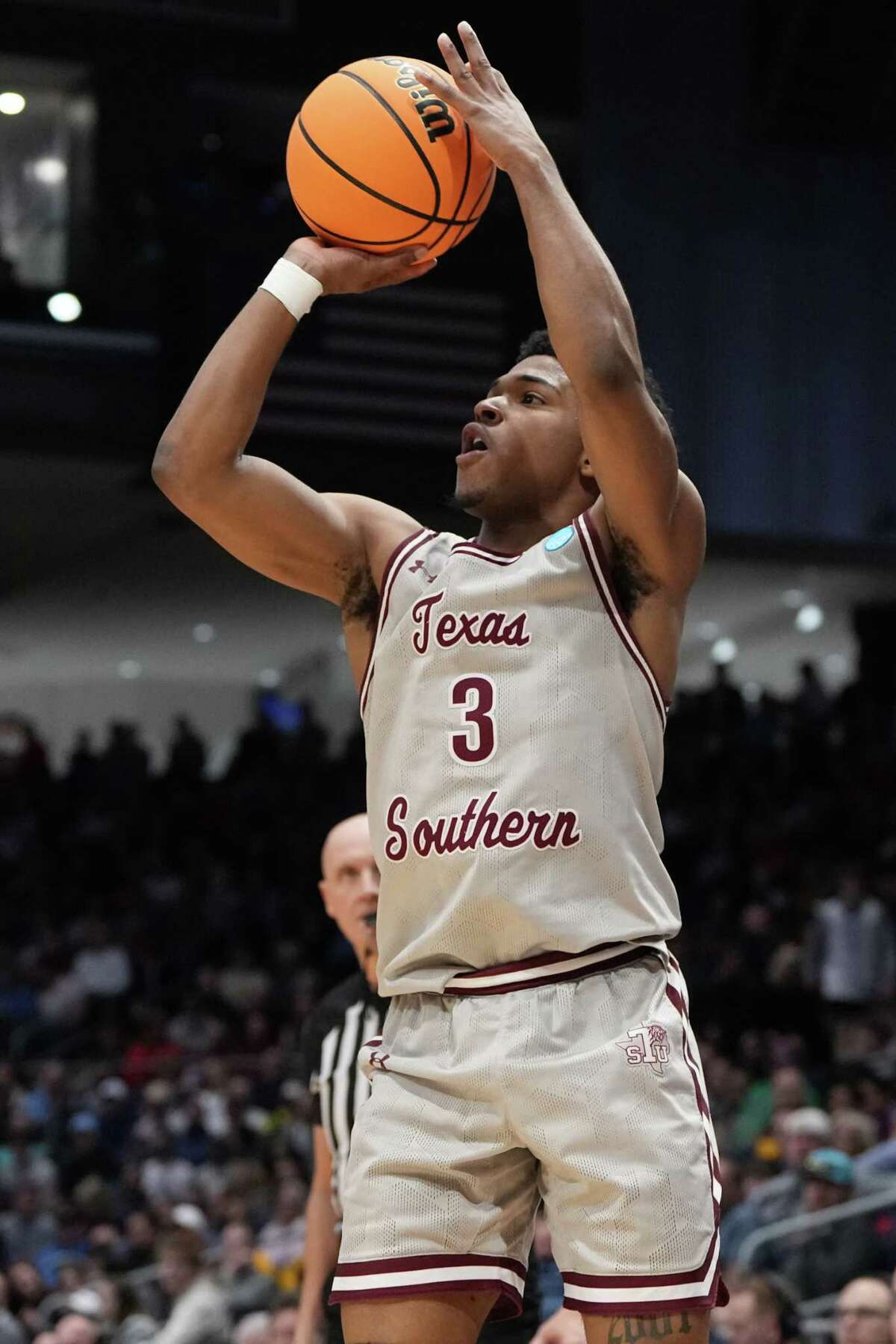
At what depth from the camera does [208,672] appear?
2308 centimetres

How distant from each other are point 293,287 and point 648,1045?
1.26 metres

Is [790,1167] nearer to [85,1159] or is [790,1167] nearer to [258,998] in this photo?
[85,1159]

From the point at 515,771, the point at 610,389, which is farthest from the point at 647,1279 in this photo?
the point at 610,389

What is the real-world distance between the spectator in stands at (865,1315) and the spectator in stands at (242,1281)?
112 inches

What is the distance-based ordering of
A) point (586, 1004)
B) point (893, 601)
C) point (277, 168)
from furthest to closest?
point (893, 601)
point (277, 168)
point (586, 1004)

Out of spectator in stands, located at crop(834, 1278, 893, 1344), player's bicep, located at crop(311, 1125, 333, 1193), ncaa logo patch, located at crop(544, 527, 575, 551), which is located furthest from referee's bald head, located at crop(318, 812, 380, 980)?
spectator in stands, located at crop(834, 1278, 893, 1344)

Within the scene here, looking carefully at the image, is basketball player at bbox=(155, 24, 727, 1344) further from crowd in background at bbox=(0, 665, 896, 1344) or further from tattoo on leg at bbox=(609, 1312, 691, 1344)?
crowd in background at bbox=(0, 665, 896, 1344)

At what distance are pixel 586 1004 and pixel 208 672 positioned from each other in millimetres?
20580

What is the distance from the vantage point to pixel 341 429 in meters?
13.9

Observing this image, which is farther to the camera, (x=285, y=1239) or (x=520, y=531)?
(x=285, y=1239)

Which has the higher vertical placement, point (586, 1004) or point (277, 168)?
point (277, 168)

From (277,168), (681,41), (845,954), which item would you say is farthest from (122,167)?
(845,954)

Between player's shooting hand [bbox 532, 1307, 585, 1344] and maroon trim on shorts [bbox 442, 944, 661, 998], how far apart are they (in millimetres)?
1744

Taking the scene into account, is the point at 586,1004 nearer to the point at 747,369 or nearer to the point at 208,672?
the point at 747,369
